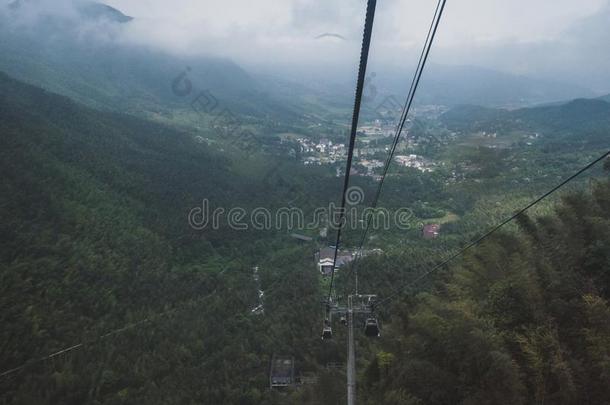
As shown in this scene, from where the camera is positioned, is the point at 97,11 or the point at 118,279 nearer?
the point at 118,279

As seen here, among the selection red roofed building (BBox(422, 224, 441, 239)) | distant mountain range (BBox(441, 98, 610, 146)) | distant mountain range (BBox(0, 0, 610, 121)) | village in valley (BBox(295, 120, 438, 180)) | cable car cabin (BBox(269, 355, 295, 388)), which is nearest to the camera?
cable car cabin (BBox(269, 355, 295, 388))

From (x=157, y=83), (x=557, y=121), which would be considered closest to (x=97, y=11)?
(x=157, y=83)

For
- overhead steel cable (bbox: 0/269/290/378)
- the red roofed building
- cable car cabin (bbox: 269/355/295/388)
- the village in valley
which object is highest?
the village in valley

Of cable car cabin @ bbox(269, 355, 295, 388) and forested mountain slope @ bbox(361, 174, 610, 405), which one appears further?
cable car cabin @ bbox(269, 355, 295, 388)

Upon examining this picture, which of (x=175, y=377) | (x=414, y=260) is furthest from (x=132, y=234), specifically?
(x=414, y=260)

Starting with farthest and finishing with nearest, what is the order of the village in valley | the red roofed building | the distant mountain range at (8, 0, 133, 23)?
the distant mountain range at (8, 0, 133, 23)
the village in valley
the red roofed building

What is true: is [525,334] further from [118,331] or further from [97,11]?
[97,11]

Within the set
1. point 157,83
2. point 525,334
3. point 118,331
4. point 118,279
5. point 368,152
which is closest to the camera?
point 525,334

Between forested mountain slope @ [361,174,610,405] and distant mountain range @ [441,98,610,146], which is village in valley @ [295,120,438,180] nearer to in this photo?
distant mountain range @ [441,98,610,146]

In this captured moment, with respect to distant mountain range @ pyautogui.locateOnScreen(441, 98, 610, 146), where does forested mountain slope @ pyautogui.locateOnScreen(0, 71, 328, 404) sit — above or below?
below

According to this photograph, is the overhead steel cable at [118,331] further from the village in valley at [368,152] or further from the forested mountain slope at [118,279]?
the village in valley at [368,152]

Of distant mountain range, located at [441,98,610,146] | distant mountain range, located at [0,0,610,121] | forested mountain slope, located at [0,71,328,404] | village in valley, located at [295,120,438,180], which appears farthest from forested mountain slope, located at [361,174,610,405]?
distant mountain range, located at [0,0,610,121]

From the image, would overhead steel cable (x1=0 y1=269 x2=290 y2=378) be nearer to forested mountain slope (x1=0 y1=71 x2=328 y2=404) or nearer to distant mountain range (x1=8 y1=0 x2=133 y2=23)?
forested mountain slope (x1=0 y1=71 x2=328 y2=404)
